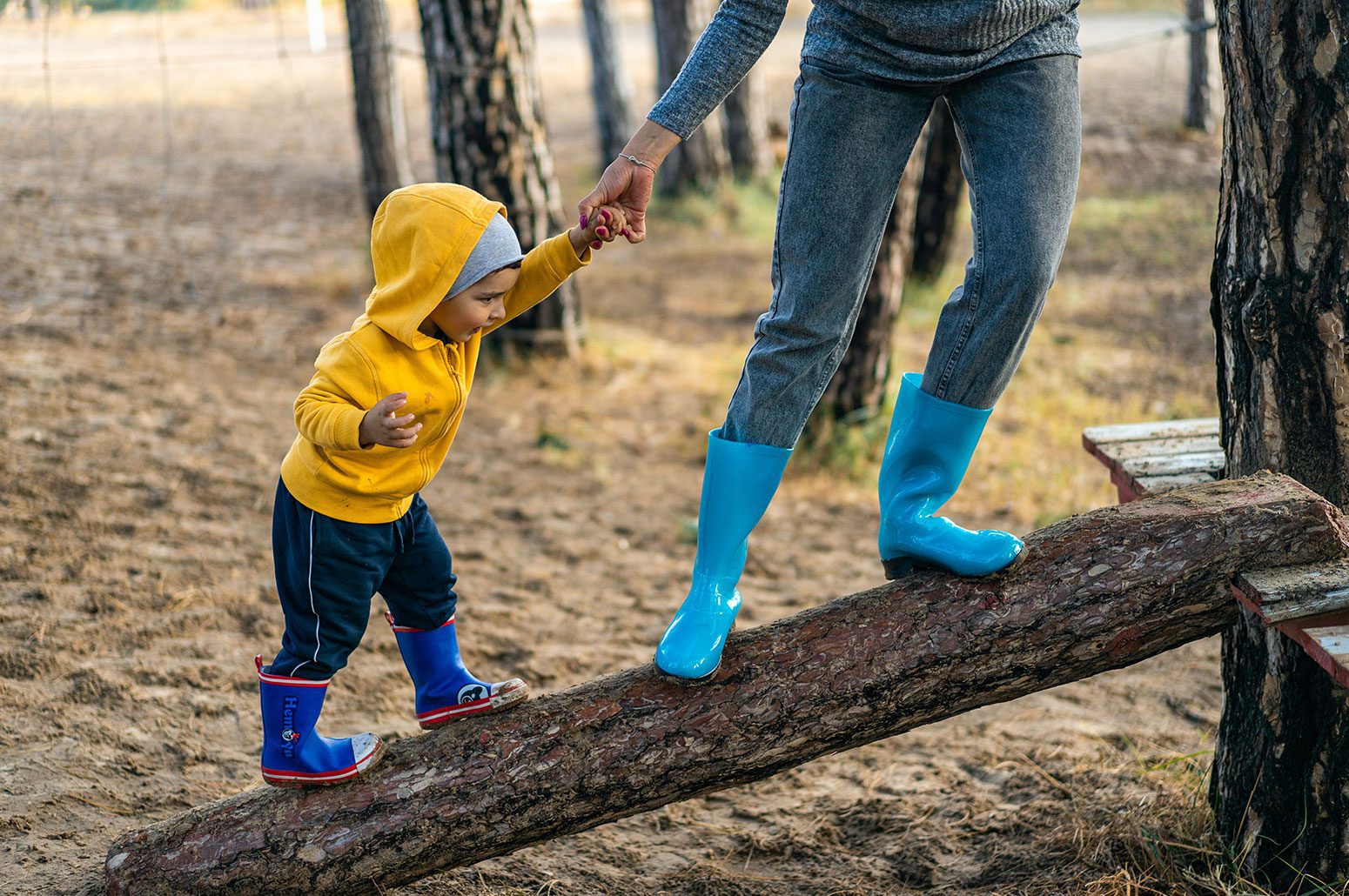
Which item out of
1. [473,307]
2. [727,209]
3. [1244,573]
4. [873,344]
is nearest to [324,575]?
[473,307]

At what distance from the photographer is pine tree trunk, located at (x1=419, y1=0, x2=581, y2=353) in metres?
5.88

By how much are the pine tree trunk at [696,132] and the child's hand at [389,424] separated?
293 inches

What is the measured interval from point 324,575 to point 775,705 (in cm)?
89

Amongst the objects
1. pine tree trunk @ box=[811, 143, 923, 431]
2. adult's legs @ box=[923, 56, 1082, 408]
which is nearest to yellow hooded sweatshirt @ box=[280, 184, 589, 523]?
adult's legs @ box=[923, 56, 1082, 408]

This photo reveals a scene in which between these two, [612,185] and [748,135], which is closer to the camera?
[612,185]

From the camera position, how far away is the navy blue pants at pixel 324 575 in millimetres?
2248

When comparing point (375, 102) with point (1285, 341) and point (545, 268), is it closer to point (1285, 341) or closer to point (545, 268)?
point (545, 268)

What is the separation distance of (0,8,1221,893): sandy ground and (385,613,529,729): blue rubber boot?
491 millimetres

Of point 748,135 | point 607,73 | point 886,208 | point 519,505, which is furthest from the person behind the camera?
point 748,135

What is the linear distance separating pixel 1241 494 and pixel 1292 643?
12.8 inches

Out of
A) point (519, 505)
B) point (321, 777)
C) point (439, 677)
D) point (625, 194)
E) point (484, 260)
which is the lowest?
point (519, 505)

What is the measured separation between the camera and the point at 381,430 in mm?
2047

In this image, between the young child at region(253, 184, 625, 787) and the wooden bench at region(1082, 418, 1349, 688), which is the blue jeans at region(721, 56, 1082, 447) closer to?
the young child at region(253, 184, 625, 787)

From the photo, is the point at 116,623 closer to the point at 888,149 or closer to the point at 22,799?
the point at 22,799
